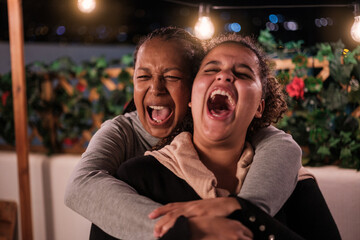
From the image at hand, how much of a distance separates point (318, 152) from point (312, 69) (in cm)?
58

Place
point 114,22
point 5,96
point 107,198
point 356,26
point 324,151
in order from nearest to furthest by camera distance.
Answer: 1. point 107,198
2. point 356,26
3. point 324,151
4. point 5,96
5. point 114,22

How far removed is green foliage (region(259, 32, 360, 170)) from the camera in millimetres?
2541

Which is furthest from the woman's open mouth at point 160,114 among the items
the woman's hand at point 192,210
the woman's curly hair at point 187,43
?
the woman's hand at point 192,210

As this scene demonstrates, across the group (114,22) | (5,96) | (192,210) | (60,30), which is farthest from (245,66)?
(114,22)

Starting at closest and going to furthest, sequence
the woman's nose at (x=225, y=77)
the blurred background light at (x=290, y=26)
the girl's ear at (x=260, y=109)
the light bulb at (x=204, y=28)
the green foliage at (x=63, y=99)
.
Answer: the woman's nose at (x=225, y=77), the girl's ear at (x=260, y=109), the light bulb at (x=204, y=28), the green foliage at (x=63, y=99), the blurred background light at (x=290, y=26)

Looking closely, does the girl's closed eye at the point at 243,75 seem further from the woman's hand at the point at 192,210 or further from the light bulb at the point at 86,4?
the light bulb at the point at 86,4

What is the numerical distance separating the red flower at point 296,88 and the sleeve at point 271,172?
144 centimetres

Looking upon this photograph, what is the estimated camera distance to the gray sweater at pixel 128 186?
37.8 inches

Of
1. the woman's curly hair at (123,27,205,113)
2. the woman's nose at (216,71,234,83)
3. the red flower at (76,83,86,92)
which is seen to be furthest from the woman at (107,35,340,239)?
the red flower at (76,83,86,92)

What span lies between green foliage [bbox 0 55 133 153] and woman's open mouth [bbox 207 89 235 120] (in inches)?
82.5

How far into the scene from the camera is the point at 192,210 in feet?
2.98

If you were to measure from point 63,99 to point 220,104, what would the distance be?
239 cm

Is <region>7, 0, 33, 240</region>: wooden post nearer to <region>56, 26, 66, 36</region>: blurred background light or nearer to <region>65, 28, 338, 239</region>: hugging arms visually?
<region>65, 28, 338, 239</region>: hugging arms

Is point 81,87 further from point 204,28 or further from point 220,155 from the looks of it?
point 220,155
